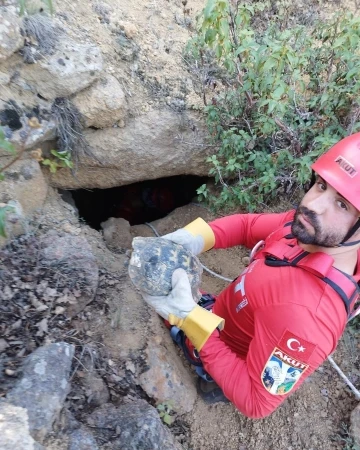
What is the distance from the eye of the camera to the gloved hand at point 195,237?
8.30 ft

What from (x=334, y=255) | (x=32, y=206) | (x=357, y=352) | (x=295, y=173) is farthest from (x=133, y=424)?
(x=295, y=173)

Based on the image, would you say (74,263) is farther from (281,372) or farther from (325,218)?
(325,218)

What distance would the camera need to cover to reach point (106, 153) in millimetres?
3244

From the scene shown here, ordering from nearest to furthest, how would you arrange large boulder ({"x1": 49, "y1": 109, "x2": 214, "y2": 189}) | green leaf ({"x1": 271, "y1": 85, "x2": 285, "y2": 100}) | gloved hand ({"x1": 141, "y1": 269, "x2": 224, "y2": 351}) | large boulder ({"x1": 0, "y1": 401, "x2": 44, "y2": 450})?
large boulder ({"x1": 0, "y1": 401, "x2": 44, "y2": 450}) → gloved hand ({"x1": 141, "y1": 269, "x2": 224, "y2": 351}) → green leaf ({"x1": 271, "y1": 85, "x2": 285, "y2": 100}) → large boulder ({"x1": 49, "y1": 109, "x2": 214, "y2": 189})

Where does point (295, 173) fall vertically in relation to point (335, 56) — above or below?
below

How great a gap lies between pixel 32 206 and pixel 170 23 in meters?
1.99

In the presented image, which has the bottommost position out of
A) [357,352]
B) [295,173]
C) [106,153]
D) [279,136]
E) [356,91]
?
[357,352]

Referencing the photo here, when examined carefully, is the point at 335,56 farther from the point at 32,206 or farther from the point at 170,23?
the point at 32,206

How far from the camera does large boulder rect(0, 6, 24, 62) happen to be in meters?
2.42

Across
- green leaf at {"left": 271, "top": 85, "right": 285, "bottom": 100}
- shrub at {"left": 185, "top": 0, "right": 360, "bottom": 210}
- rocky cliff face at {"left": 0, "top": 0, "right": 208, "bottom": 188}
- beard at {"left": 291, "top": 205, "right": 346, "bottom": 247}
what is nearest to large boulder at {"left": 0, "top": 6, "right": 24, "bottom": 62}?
rocky cliff face at {"left": 0, "top": 0, "right": 208, "bottom": 188}

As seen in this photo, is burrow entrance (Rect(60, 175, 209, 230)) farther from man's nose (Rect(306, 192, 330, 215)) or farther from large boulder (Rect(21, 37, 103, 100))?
man's nose (Rect(306, 192, 330, 215))

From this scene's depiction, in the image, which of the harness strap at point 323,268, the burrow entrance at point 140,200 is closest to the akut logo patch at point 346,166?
the harness strap at point 323,268

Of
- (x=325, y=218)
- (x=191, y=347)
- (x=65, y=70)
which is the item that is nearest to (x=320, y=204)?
(x=325, y=218)

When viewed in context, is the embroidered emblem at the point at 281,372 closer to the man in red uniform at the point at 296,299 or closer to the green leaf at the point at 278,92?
the man in red uniform at the point at 296,299
